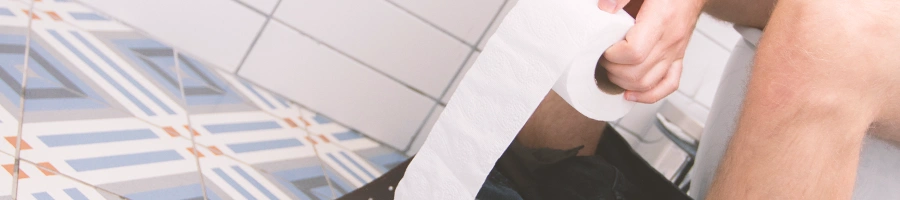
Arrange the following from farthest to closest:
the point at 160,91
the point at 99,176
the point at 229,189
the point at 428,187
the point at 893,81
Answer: the point at 160,91 < the point at 229,189 < the point at 99,176 < the point at 428,187 < the point at 893,81

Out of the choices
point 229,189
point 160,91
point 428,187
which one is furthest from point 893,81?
point 160,91

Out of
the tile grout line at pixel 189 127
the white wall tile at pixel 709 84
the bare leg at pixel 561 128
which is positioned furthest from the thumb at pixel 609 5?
the white wall tile at pixel 709 84

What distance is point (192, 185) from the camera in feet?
3.26

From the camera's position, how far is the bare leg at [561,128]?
1.06 metres

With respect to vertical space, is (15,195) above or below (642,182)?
below

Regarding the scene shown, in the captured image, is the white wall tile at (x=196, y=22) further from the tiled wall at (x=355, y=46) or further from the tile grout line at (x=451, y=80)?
the tile grout line at (x=451, y=80)

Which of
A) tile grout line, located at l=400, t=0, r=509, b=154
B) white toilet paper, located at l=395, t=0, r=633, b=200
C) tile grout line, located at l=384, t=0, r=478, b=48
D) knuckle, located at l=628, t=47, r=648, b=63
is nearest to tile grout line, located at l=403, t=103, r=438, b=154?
tile grout line, located at l=400, t=0, r=509, b=154

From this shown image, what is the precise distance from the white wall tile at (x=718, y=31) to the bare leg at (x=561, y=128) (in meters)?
0.47

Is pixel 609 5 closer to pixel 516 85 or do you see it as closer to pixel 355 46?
pixel 516 85

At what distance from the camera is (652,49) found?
0.72 metres

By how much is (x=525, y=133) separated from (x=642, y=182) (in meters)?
0.22

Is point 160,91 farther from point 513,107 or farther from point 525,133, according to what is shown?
point 513,107

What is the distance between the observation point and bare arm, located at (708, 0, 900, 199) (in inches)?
25.0

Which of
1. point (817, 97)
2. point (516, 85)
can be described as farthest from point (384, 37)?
point (817, 97)
